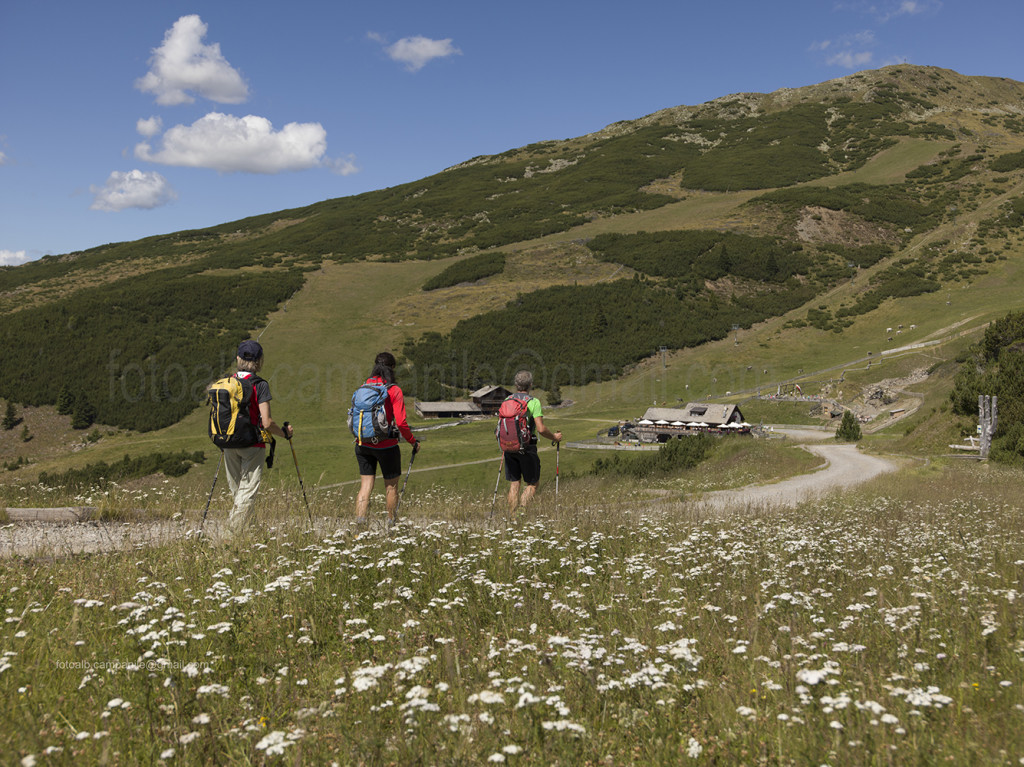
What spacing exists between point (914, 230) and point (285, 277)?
95837 mm

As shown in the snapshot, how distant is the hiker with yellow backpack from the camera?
7.38 meters

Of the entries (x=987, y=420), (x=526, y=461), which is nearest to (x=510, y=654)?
(x=526, y=461)

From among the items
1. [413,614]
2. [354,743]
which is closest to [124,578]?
[413,614]

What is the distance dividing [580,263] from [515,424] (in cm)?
8786

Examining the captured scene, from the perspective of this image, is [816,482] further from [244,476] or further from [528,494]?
[244,476]

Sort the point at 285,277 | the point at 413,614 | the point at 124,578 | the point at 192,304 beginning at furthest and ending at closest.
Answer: the point at 285,277
the point at 192,304
the point at 124,578
the point at 413,614

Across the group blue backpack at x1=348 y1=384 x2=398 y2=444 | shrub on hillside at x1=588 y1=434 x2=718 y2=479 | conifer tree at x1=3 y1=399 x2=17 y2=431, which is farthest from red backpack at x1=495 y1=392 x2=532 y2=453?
conifer tree at x1=3 y1=399 x2=17 y2=431

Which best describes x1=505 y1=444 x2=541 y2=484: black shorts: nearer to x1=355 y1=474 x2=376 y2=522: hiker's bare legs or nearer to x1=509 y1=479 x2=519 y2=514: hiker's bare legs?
x1=509 y1=479 x2=519 y2=514: hiker's bare legs

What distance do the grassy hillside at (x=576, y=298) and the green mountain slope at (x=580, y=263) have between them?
0.41 m

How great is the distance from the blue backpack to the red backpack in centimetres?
212

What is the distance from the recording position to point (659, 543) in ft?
24.4

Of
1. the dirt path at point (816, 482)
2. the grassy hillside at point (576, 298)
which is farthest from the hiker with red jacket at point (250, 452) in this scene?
the grassy hillside at point (576, 298)

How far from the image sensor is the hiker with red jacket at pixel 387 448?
27.6 ft

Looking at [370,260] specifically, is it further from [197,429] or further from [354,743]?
[354,743]
